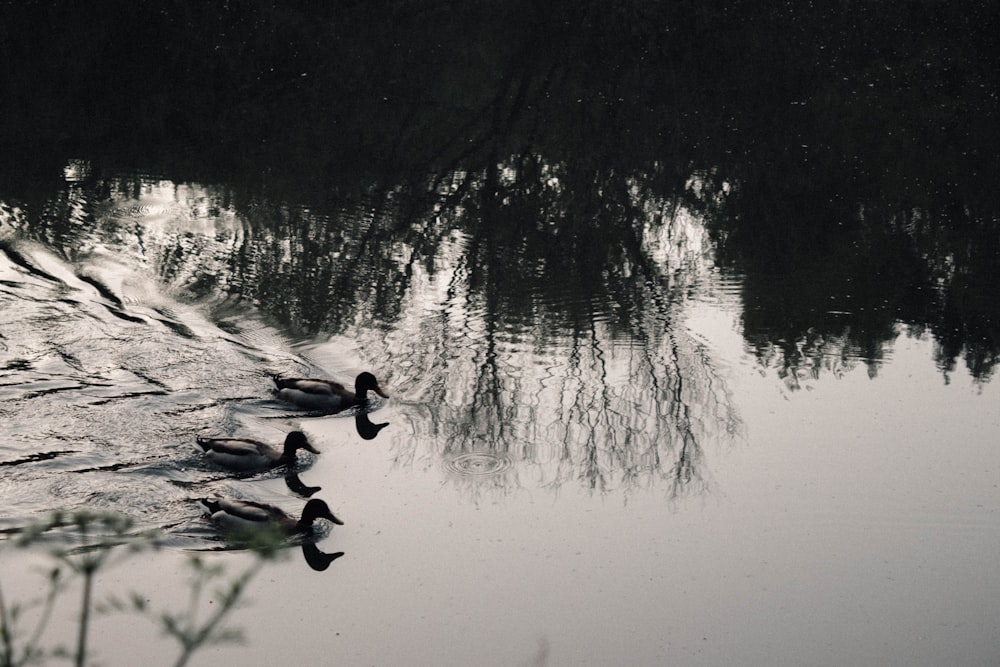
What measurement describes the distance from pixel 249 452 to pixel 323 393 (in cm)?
136

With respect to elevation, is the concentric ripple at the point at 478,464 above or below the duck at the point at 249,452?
below

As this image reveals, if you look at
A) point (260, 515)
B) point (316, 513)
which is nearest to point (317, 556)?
point (316, 513)

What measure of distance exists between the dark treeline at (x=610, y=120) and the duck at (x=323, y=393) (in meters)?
4.47

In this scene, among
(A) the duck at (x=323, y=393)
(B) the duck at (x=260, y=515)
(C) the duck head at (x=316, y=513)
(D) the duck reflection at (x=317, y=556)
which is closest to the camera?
(D) the duck reflection at (x=317, y=556)

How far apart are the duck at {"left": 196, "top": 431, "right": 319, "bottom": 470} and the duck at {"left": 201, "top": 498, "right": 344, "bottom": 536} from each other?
81 cm

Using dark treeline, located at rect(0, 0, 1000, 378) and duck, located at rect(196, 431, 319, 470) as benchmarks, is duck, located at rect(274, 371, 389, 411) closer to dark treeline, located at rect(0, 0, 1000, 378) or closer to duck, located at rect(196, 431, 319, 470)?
duck, located at rect(196, 431, 319, 470)

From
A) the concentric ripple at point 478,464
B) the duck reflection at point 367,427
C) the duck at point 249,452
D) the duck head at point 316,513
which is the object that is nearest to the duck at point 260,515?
the duck head at point 316,513

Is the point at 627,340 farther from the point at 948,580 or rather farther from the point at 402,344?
the point at 948,580

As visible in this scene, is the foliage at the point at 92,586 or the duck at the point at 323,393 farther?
the duck at the point at 323,393

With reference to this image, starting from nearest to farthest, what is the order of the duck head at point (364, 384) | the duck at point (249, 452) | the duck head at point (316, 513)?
the duck head at point (316, 513), the duck at point (249, 452), the duck head at point (364, 384)

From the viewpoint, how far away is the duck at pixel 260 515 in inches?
349

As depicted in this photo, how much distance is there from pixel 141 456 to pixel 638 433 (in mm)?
4295

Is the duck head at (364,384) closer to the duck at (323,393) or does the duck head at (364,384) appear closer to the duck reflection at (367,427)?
the duck at (323,393)

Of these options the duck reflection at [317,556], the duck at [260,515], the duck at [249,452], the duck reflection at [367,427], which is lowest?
the duck reflection at [317,556]
